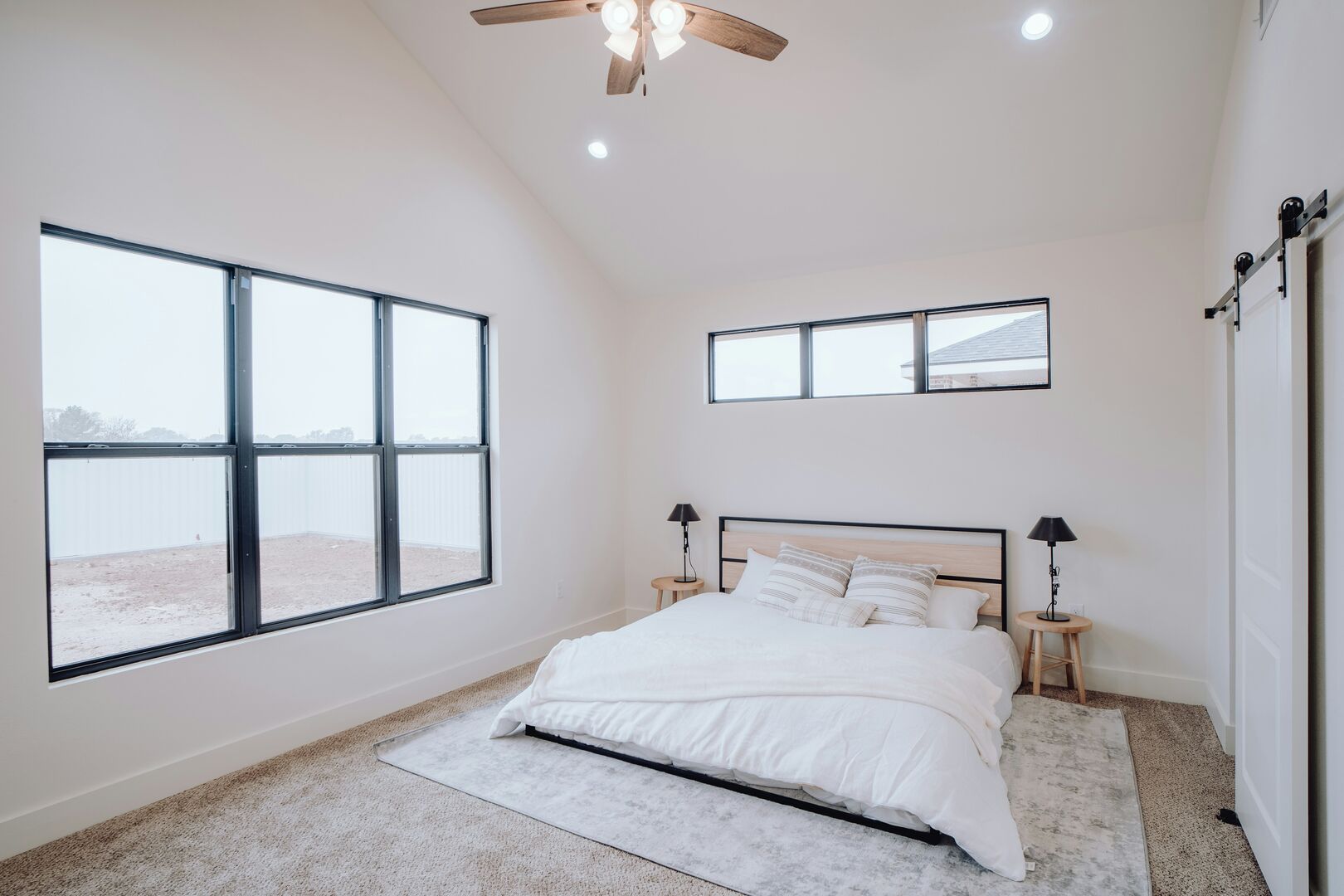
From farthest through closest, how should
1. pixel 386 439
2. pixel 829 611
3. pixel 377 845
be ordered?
1. pixel 829 611
2. pixel 386 439
3. pixel 377 845

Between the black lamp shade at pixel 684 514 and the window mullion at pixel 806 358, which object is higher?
the window mullion at pixel 806 358

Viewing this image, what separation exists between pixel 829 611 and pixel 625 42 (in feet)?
10.1

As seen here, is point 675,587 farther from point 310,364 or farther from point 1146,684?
point 1146,684

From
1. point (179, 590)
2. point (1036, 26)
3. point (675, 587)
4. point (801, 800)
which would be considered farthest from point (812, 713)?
point (1036, 26)

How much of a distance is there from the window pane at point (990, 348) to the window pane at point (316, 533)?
11.8ft

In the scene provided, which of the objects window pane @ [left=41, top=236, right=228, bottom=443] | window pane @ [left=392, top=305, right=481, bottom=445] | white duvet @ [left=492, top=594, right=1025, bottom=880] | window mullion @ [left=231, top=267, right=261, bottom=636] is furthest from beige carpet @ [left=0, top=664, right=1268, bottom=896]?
window pane @ [left=392, top=305, right=481, bottom=445]

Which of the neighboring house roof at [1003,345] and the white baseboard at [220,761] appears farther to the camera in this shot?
the neighboring house roof at [1003,345]

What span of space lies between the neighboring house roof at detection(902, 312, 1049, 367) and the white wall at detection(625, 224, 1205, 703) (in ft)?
0.34

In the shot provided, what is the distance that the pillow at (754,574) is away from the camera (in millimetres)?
4617

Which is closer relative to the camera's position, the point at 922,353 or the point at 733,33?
the point at 733,33

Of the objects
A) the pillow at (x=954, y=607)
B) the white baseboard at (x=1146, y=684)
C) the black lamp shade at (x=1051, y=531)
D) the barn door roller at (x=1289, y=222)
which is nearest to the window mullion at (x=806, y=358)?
the pillow at (x=954, y=607)

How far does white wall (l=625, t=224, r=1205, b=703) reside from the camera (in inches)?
147

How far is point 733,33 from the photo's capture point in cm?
234

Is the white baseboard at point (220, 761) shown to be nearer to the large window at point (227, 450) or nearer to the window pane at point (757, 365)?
the large window at point (227, 450)
